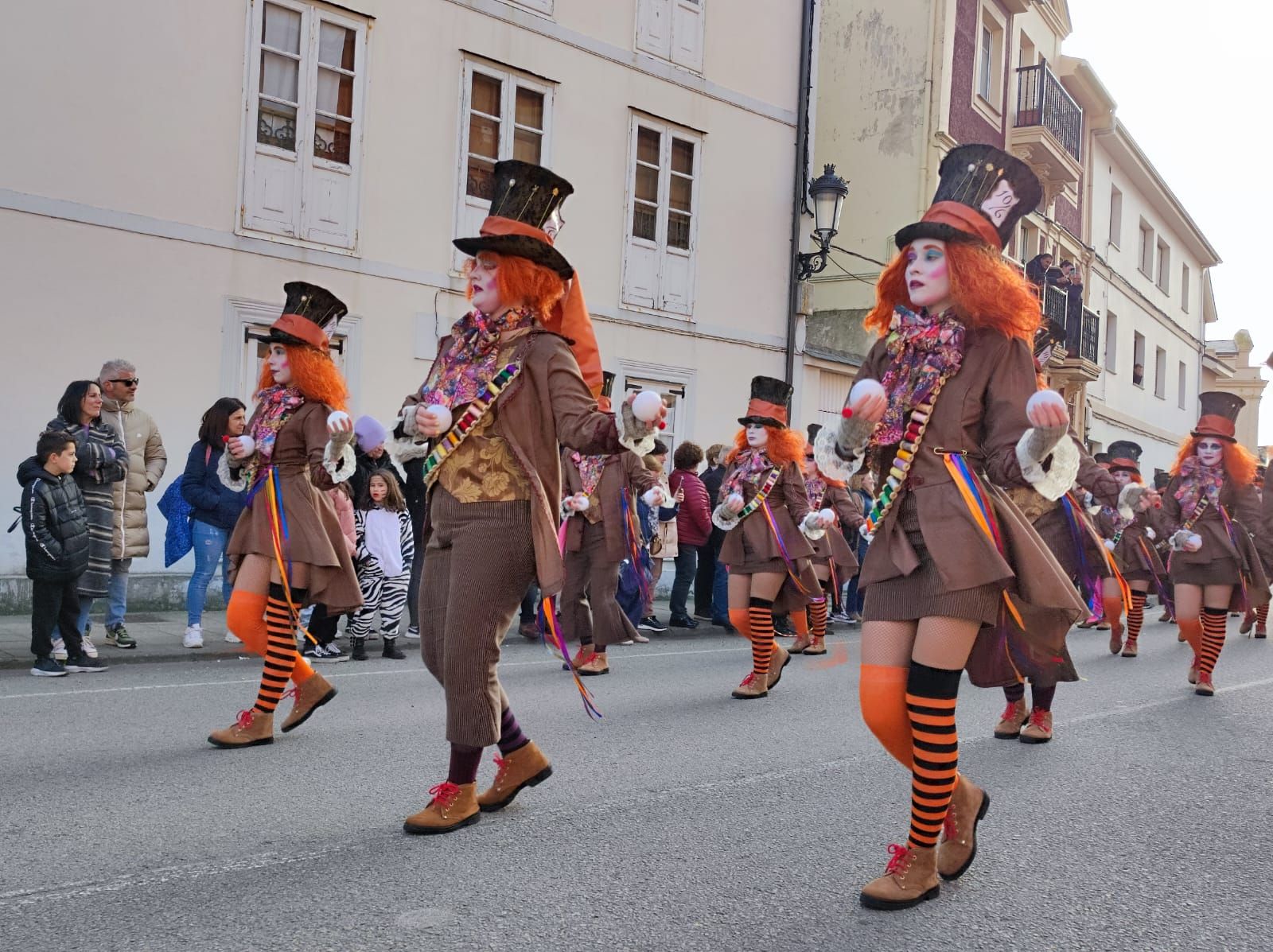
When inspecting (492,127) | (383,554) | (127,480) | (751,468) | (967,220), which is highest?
(492,127)

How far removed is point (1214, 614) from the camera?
9.01m

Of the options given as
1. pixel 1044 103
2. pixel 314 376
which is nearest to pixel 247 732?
pixel 314 376

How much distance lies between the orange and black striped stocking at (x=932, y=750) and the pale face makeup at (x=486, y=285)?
1910 millimetres

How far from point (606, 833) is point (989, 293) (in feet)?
7.28

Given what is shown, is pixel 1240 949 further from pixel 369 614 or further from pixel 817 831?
pixel 369 614

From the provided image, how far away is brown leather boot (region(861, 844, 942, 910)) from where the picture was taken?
12.3 feet

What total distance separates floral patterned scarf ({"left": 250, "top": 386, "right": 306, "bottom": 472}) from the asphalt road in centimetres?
135

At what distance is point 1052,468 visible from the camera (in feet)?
12.8

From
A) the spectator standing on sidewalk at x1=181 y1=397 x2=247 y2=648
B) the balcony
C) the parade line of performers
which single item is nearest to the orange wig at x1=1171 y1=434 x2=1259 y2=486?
the parade line of performers

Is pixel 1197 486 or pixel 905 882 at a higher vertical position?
pixel 1197 486

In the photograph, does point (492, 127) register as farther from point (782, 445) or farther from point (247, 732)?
point (247, 732)

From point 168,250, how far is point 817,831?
31.5 ft

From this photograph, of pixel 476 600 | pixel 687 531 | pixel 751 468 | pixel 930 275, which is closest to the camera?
pixel 930 275

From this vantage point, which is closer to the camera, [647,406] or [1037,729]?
[647,406]
